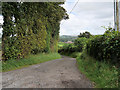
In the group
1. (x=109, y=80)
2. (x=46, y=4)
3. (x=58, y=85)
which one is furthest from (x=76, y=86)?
(x=46, y=4)

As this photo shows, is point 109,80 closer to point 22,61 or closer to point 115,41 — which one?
point 115,41

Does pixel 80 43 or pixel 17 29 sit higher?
pixel 17 29

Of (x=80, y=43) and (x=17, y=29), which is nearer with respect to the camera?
(x=17, y=29)

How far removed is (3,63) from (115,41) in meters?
6.56

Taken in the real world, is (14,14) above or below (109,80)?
above

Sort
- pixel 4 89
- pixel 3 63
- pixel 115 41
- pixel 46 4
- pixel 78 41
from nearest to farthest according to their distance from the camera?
pixel 4 89, pixel 115 41, pixel 3 63, pixel 46 4, pixel 78 41

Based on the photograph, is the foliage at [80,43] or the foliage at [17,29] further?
the foliage at [80,43]

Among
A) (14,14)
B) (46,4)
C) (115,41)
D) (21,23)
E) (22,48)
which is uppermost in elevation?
(46,4)

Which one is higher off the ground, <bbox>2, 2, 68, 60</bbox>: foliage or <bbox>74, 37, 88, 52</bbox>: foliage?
<bbox>2, 2, 68, 60</bbox>: foliage

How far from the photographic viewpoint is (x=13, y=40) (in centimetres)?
828

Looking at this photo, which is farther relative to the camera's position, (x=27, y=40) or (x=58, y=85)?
(x=27, y=40)

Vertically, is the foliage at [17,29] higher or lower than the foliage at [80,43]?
higher

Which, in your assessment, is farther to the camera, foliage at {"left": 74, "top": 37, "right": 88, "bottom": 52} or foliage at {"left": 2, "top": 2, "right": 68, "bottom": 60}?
foliage at {"left": 74, "top": 37, "right": 88, "bottom": 52}

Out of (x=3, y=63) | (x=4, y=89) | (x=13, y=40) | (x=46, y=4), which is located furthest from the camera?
(x=46, y=4)
